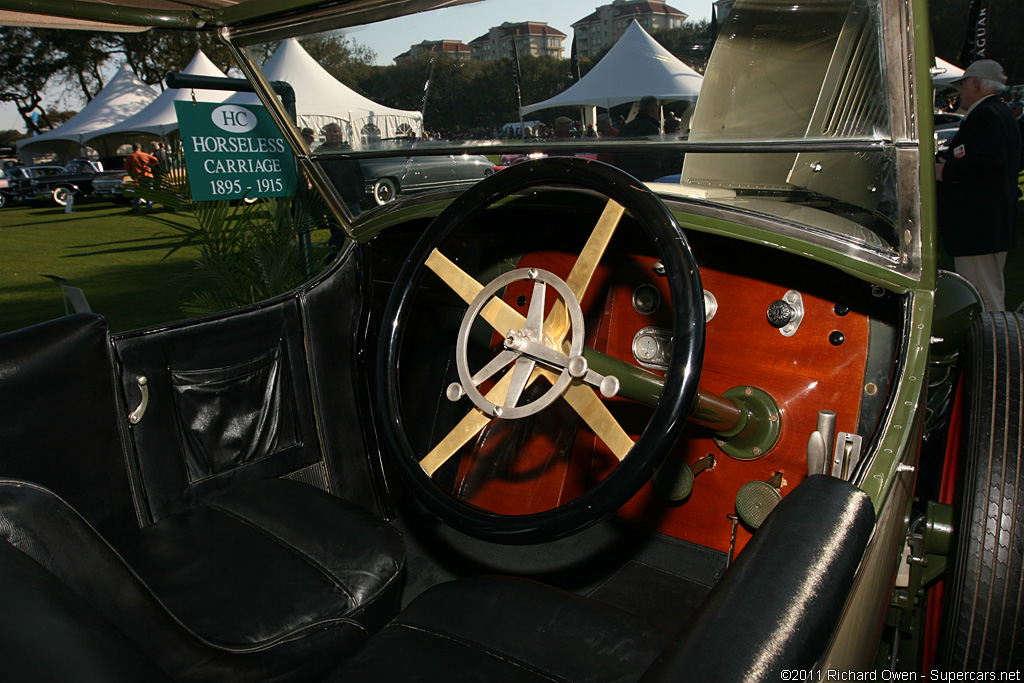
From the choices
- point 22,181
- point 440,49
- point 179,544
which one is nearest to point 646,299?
point 440,49

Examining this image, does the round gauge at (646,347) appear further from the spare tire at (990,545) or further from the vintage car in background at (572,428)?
the spare tire at (990,545)

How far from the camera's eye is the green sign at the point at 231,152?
10.6ft

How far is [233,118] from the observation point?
3412 mm

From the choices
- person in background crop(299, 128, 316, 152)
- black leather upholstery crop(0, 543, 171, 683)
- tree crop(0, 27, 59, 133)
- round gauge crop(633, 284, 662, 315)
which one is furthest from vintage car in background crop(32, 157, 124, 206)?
black leather upholstery crop(0, 543, 171, 683)

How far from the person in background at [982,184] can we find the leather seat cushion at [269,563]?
12.3 feet

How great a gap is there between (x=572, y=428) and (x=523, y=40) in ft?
3.60

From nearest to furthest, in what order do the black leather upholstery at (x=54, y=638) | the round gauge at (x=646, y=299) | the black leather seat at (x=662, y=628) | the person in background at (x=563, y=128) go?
the black leather upholstery at (x=54, y=638), the black leather seat at (x=662, y=628), the person in background at (x=563, y=128), the round gauge at (x=646, y=299)

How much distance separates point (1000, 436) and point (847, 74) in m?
0.74

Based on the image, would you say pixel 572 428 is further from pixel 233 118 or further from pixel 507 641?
pixel 233 118

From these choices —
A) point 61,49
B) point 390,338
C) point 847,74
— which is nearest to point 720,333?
point 847,74

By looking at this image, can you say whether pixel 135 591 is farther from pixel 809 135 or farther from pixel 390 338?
pixel 809 135

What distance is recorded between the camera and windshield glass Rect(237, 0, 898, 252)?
A: 4.00ft

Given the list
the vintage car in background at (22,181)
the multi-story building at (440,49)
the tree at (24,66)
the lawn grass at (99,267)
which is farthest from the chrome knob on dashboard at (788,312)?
the tree at (24,66)

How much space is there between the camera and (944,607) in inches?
54.4
